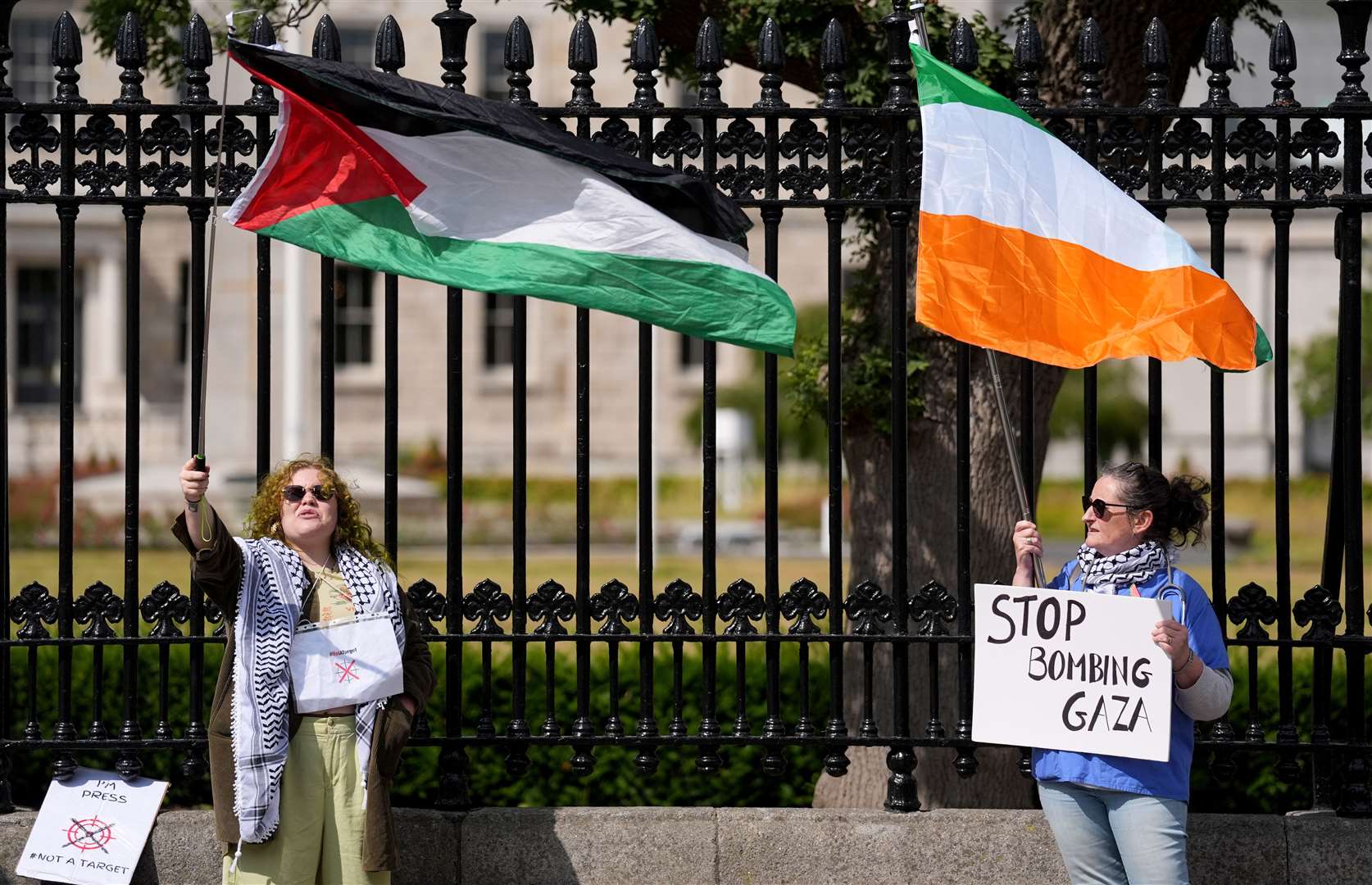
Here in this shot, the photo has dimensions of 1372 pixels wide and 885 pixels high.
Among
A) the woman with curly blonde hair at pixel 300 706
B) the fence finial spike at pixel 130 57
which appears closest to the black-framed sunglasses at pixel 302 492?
the woman with curly blonde hair at pixel 300 706

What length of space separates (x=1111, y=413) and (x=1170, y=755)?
34487 mm

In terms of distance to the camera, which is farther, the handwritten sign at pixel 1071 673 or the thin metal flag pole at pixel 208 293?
the thin metal flag pole at pixel 208 293

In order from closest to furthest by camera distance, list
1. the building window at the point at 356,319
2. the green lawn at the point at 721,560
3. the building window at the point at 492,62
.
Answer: the green lawn at the point at 721,560 < the building window at the point at 492,62 < the building window at the point at 356,319

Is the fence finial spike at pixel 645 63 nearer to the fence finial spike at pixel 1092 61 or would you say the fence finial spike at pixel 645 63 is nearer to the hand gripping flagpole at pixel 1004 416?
the hand gripping flagpole at pixel 1004 416

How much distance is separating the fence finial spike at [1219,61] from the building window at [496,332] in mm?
33347

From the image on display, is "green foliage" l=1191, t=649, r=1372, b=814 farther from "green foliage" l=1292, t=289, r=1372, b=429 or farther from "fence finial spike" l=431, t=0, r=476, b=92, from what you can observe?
"green foliage" l=1292, t=289, r=1372, b=429

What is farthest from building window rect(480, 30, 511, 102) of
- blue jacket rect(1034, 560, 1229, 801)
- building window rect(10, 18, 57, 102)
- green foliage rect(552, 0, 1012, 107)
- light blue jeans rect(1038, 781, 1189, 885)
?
light blue jeans rect(1038, 781, 1189, 885)

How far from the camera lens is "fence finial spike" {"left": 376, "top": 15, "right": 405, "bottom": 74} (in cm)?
606

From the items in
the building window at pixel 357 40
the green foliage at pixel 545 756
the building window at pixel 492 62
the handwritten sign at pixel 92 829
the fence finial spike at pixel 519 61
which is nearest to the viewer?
the handwritten sign at pixel 92 829

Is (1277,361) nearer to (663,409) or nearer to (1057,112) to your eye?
(1057,112)

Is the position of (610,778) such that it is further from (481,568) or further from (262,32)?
(481,568)

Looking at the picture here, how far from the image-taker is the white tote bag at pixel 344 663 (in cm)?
516

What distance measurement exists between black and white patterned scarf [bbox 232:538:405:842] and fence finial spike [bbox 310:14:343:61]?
1.87m

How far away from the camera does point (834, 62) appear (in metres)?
6.23
